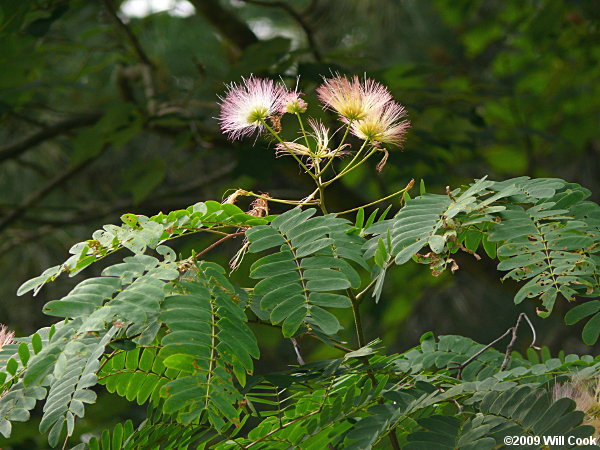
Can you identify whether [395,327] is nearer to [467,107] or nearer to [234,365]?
[467,107]

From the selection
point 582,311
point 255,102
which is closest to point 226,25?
point 255,102

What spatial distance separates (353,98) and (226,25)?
1667 mm

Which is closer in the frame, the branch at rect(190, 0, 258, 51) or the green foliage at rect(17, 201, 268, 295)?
the green foliage at rect(17, 201, 268, 295)

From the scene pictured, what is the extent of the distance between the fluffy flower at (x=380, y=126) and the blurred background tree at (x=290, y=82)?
70 cm

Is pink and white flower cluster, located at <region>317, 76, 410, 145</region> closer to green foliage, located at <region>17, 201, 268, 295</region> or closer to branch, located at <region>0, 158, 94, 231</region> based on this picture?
green foliage, located at <region>17, 201, 268, 295</region>

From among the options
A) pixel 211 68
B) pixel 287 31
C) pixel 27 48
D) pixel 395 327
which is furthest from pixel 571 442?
pixel 287 31

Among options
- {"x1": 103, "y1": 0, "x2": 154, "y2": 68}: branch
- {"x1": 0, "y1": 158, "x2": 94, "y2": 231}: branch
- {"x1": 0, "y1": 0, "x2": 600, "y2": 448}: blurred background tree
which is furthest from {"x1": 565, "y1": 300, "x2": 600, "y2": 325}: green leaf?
{"x1": 0, "y1": 158, "x2": 94, "y2": 231}: branch

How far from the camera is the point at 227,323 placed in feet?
2.31

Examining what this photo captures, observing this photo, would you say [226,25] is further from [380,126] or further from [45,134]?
[380,126]

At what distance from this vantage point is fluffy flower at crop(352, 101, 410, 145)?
2.88ft

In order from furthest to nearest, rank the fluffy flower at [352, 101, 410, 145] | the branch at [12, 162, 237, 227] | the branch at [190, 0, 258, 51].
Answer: the branch at [12, 162, 237, 227] → the branch at [190, 0, 258, 51] → the fluffy flower at [352, 101, 410, 145]

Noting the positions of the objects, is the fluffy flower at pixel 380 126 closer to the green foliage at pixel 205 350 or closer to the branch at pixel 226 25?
the green foliage at pixel 205 350

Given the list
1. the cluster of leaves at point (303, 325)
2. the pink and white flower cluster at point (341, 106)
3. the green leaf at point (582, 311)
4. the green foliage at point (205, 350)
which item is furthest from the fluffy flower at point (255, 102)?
the green leaf at point (582, 311)

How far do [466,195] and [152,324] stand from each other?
0.34 metres
